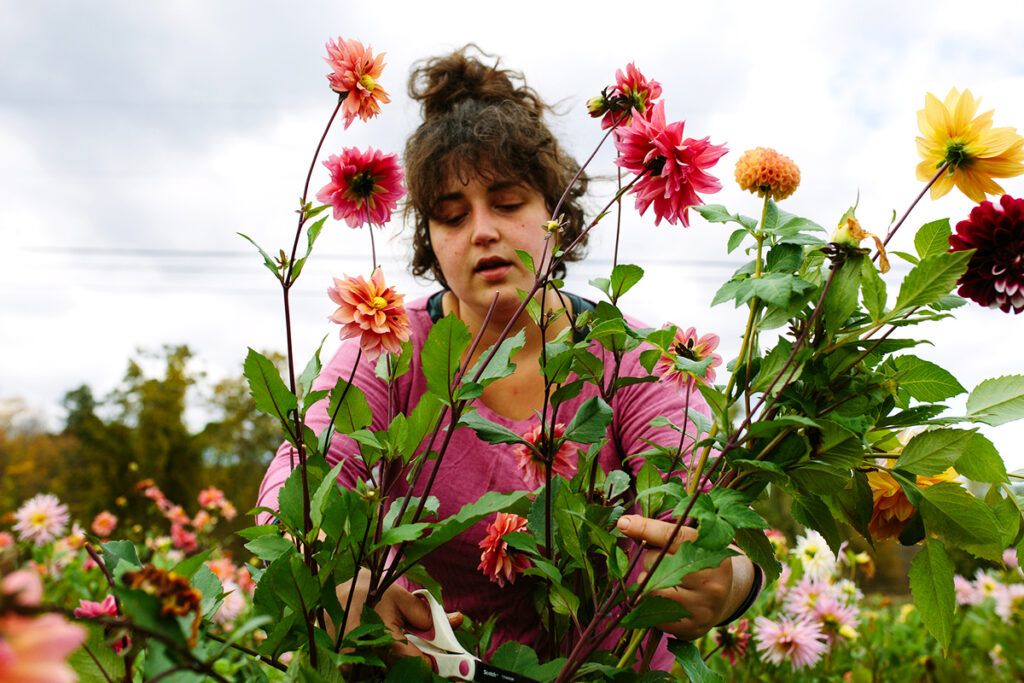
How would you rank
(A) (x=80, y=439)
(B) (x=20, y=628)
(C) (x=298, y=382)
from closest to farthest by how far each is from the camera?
(B) (x=20, y=628)
(C) (x=298, y=382)
(A) (x=80, y=439)

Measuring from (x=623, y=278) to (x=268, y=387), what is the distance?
38 cm

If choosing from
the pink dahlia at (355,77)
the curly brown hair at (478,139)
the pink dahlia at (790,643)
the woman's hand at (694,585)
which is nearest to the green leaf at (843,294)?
the woman's hand at (694,585)

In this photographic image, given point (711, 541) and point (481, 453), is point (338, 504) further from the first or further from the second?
point (481, 453)

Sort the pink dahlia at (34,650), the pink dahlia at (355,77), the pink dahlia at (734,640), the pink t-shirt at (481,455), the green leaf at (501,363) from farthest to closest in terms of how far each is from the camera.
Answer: the pink dahlia at (734,640)
the pink t-shirt at (481,455)
the pink dahlia at (355,77)
the green leaf at (501,363)
the pink dahlia at (34,650)

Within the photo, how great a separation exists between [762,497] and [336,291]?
0.45 meters

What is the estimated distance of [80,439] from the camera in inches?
647

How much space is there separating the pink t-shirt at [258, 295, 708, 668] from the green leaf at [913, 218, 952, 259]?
18.8 inches

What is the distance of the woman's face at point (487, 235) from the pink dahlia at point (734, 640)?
37.0 inches

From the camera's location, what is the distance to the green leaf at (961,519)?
0.73 meters

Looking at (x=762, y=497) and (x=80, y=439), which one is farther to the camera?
(x=80, y=439)

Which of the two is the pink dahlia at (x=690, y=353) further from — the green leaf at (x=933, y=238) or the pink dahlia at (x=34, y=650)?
the pink dahlia at (x=34, y=650)

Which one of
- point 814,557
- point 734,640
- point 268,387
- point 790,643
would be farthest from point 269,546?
point 814,557

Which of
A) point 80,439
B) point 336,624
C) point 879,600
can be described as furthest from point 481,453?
point 80,439

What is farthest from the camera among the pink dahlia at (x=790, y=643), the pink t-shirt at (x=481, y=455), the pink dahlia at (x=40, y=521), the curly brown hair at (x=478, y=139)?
the pink dahlia at (x=40, y=521)
